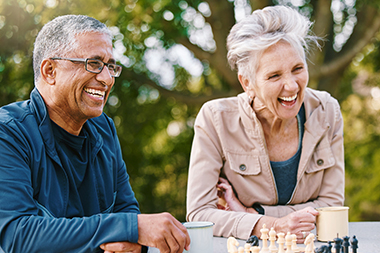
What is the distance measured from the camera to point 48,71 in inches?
74.7

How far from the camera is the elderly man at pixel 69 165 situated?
1.51 metres

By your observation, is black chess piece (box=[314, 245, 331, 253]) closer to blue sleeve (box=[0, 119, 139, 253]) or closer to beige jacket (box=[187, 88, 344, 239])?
blue sleeve (box=[0, 119, 139, 253])

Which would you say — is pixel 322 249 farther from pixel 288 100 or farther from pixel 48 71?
pixel 48 71

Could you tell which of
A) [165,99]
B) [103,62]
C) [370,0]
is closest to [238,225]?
[103,62]

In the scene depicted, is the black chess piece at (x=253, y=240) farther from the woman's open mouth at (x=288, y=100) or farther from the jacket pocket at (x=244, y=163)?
the woman's open mouth at (x=288, y=100)

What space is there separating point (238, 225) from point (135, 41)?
433cm

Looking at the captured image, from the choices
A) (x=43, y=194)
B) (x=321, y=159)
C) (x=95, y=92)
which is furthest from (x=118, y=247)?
(x=321, y=159)

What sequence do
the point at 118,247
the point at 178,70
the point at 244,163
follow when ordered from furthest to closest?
the point at 178,70 → the point at 244,163 → the point at 118,247

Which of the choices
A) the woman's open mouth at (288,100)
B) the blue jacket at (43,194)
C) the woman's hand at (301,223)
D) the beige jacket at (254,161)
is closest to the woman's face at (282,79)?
the woman's open mouth at (288,100)

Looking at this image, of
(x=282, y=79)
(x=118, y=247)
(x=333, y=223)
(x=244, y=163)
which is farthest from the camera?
(x=244, y=163)

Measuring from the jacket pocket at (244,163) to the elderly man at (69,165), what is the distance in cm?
61

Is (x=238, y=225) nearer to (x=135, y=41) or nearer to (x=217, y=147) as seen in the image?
(x=217, y=147)

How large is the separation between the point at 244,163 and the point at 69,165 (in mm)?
1014

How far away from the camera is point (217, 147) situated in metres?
2.47
